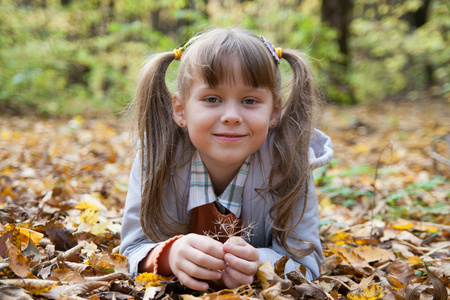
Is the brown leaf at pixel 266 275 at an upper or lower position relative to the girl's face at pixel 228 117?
lower

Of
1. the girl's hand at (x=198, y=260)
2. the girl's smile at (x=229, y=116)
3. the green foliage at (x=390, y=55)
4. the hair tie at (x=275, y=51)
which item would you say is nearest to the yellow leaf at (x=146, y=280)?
the girl's hand at (x=198, y=260)

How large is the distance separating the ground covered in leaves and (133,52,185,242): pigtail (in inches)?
9.4

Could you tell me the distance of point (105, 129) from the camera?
6531 mm

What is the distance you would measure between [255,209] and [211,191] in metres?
0.23

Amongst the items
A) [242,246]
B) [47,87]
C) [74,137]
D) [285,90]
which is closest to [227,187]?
[242,246]

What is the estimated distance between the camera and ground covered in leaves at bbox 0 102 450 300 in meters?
1.50

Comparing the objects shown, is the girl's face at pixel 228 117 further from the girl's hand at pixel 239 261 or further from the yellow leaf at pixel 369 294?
the yellow leaf at pixel 369 294

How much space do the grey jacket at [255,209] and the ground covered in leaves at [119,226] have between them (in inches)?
4.5

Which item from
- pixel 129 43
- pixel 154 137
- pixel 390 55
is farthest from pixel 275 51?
pixel 390 55

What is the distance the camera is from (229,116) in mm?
1646

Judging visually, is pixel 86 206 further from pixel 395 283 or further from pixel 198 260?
pixel 395 283

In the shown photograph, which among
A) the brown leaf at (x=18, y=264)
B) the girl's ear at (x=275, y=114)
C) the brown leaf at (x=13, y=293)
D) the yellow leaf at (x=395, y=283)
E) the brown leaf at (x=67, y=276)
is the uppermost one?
the girl's ear at (x=275, y=114)

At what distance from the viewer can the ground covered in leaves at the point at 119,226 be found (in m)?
1.50

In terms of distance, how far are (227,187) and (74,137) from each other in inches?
172
